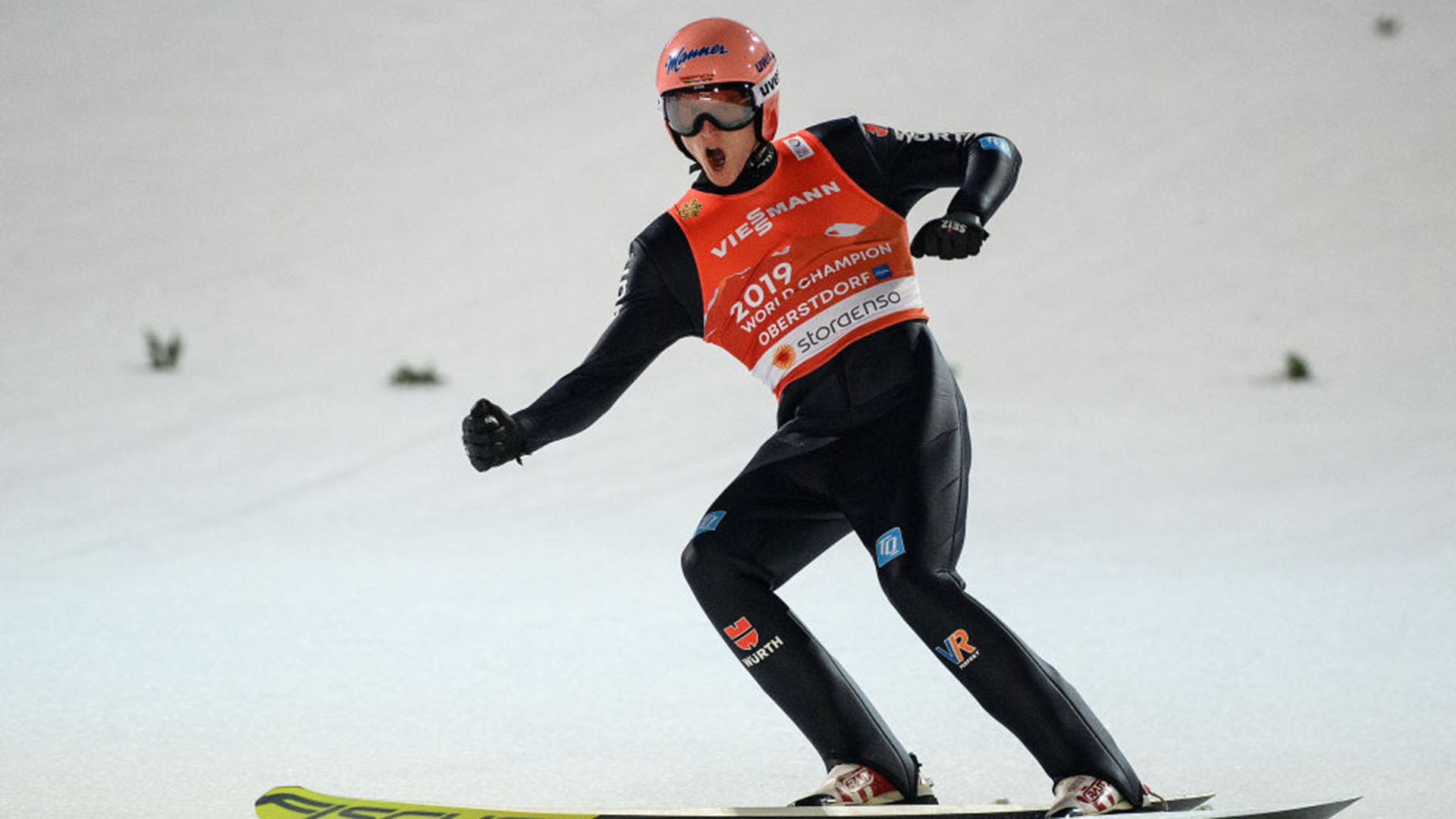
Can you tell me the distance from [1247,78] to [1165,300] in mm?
4950

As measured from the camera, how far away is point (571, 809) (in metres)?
4.18

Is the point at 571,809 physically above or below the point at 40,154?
below

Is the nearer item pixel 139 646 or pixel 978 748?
pixel 978 748

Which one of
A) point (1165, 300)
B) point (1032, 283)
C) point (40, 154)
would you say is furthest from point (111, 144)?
point (1165, 300)

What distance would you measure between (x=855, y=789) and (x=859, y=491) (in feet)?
2.16

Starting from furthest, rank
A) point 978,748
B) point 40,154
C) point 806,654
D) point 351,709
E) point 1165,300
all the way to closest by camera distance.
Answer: point 40,154, point 1165,300, point 351,709, point 978,748, point 806,654

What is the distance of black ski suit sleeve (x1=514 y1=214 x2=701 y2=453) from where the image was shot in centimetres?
368

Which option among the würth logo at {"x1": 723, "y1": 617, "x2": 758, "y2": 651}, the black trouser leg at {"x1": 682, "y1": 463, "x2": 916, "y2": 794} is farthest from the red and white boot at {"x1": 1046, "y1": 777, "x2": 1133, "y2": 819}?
the würth logo at {"x1": 723, "y1": 617, "x2": 758, "y2": 651}

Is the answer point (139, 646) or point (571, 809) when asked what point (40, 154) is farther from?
point (571, 809)

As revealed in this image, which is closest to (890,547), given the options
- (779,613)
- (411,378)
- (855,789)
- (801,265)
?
(779,613)

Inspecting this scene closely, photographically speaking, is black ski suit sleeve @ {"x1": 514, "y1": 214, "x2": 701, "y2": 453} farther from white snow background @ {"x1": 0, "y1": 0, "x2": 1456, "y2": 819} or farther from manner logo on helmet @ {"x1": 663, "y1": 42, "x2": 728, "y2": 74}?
white snow background @ {"x1": 0, "y1": 0, "x2": 1456, "y2": 819}

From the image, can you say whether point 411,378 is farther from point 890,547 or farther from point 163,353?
point 890,547

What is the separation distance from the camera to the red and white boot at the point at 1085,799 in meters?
3.27

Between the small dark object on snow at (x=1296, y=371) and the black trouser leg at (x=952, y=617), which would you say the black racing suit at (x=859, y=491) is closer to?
the black trouser leg at (x=952, y=617)
